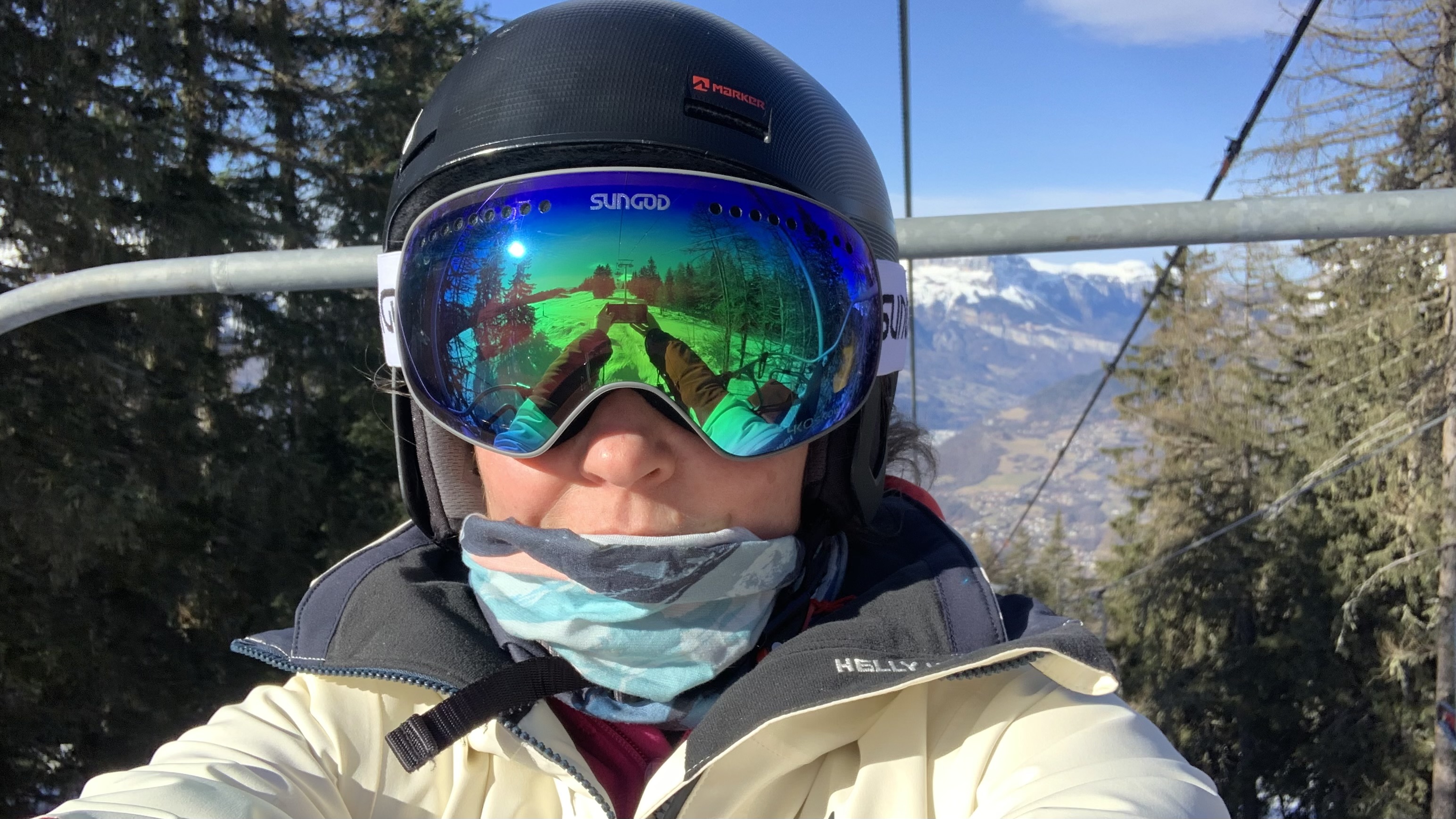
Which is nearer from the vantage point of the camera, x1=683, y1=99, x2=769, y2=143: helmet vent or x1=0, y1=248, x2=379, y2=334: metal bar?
x1=683, y1=99, x2=769, y2=143: helmet vent

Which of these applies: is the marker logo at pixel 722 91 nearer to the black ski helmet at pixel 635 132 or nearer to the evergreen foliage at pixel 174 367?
the black ski helmet at pixel 635 132

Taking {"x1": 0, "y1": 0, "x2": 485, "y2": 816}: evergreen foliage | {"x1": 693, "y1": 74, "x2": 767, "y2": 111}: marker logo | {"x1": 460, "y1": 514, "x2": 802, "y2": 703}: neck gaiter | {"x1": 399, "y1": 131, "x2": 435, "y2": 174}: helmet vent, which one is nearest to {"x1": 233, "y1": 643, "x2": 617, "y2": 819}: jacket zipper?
{"x1": 460, "y1": 514, "x2": 802, "y2": 703}: neck gaiter

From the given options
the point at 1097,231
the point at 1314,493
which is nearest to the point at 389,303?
the point at 1097,231

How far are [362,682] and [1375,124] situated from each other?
46.5ft

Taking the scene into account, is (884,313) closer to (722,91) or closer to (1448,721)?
(722,91)

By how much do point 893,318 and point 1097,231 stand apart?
15.5 inches

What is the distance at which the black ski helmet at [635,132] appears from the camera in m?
1.55

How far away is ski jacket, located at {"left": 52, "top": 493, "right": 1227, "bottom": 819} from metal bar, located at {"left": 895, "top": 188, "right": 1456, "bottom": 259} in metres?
0.63

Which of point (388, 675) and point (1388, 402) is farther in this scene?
point (1388, 402)

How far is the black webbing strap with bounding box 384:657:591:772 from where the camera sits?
4.30 ft

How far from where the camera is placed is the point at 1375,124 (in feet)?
38.7

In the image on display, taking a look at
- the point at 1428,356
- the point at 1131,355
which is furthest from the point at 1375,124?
the point at 1131,355

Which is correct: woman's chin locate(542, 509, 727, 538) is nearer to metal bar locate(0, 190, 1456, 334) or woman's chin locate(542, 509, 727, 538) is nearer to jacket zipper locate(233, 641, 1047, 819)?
jacket zipper locate(233, 641, 1047, 819)

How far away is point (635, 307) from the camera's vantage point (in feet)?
4.76
